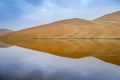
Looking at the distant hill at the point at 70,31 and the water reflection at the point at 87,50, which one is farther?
the distant hill at the point at 70,31

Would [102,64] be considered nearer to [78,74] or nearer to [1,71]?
[78,74]

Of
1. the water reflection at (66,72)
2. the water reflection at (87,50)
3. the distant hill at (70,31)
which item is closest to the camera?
the water reflection at (66,72)

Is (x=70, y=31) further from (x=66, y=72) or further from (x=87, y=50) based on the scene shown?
(x=66, y=72)

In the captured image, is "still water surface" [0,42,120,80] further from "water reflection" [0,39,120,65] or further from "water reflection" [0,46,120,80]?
"water reflection" [0,39,120,65]

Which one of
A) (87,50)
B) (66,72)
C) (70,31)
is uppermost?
(70,31)

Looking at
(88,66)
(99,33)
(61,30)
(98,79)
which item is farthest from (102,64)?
(61,30)

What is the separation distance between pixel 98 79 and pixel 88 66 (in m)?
0.63

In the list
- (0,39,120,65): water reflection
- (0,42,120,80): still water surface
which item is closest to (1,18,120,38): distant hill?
(0,39,120,65): water reflection

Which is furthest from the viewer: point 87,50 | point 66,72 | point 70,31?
point 70,31

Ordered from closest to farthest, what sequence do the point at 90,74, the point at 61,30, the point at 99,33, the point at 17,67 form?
the point at 90,74, the point at 17,67, the point at 99,33, the point at 61,30

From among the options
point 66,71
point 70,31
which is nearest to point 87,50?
point 66,71

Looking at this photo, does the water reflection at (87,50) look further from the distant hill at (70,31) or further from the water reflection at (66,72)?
the distant hill at (70,31)

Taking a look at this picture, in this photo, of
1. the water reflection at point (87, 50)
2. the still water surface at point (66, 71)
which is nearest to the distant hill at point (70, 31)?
the water reflection at point (87, 50)

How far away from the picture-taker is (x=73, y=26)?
43.9ft
